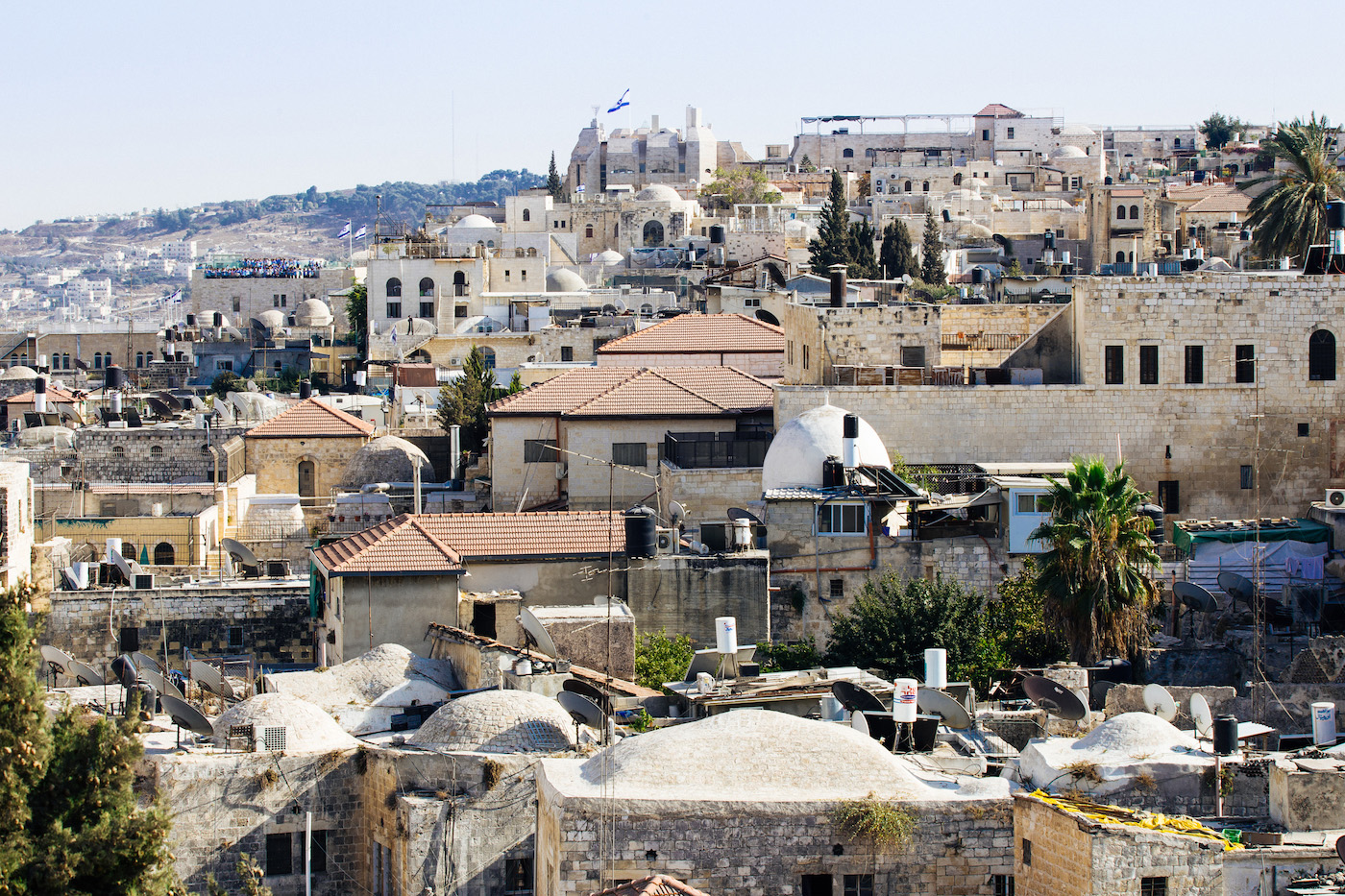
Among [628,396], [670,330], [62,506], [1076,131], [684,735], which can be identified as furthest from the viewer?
[1076,131]

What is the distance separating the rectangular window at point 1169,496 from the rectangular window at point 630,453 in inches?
362

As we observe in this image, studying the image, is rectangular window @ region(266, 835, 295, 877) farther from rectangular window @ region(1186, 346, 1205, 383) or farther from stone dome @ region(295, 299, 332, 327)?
stone dome @ region(295, 299, 332, 327)

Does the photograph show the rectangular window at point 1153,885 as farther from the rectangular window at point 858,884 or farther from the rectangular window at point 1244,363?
the rectangular window at point 1244,363

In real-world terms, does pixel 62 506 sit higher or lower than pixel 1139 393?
lower

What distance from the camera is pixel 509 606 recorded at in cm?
2712

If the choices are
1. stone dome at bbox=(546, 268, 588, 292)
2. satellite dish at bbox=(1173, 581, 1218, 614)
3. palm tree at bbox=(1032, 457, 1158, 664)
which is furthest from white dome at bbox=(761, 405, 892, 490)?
stone dome at bbox=(546, 268, 588, 292)

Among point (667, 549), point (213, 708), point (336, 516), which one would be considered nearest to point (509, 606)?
point (667, 549)

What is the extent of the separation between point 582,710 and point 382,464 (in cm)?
2355

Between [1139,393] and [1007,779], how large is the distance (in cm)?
1693

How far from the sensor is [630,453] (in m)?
36.2

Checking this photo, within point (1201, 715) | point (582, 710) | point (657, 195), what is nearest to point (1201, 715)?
point (1201, 715)

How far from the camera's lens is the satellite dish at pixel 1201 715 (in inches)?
781

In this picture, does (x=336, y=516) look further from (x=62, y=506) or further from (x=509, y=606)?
(x=509, y=606)

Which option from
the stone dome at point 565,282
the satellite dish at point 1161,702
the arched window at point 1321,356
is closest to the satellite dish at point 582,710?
the satellite dish at point 1161,702
